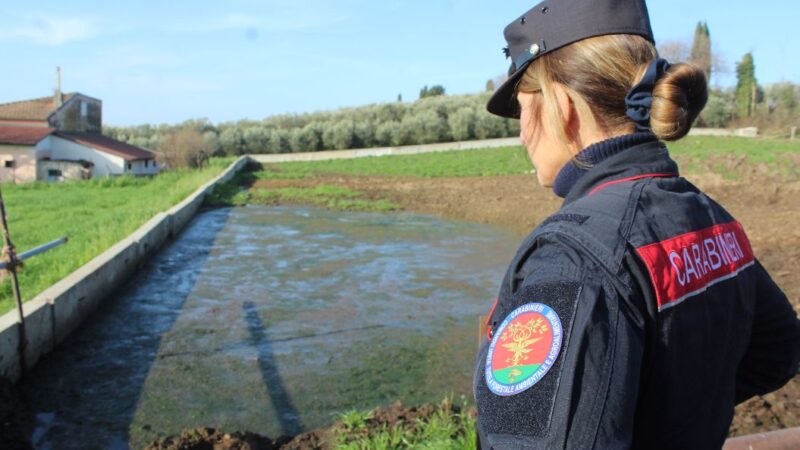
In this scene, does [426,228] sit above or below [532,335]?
below

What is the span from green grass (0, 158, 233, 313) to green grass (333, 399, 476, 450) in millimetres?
4294

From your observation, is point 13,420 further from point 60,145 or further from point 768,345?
point 60,145

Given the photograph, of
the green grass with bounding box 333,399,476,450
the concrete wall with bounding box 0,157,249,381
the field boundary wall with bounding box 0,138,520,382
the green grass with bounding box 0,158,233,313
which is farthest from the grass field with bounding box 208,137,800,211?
the green grass with bounding box 333,399,476,450

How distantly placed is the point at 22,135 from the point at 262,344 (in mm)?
39521

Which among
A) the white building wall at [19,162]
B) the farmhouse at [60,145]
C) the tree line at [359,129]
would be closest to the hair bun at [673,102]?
the farmhouse at [60,145]

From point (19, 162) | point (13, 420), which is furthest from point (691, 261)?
point (19, 162)

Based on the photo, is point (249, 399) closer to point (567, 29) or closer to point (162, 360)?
point (162, 360)

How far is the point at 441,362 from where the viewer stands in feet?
20.9

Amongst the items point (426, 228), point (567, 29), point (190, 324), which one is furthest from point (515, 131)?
point (567, 29)

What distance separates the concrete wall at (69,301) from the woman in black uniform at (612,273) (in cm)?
521

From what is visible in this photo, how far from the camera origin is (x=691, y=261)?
117 cm

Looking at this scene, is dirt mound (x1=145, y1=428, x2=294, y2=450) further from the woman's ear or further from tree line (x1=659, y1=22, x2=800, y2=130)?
tree line (x1=659, y1=22, x2=800, y2=130)

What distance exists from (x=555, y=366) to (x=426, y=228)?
14885 millimetres

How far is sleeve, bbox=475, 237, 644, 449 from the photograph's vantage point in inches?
39.1
